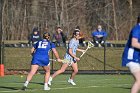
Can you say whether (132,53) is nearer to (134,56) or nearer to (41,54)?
(134,56)

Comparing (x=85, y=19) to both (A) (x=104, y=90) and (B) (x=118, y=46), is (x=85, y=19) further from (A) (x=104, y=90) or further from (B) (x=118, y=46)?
(A) (x=104, y=90)

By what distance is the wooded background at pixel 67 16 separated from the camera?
48.8m

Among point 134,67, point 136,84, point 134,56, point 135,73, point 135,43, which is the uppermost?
point 135,43

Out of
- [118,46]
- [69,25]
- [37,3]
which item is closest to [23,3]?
[37,3]

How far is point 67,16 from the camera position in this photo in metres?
49.2

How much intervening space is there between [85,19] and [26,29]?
201 inches

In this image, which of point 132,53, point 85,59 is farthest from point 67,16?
point 132,53

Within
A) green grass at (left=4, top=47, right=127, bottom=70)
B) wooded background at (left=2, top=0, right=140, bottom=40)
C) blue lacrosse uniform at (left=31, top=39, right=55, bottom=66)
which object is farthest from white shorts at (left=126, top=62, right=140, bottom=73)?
wooded background at (left=2, top=0, right=140, bottom=40)

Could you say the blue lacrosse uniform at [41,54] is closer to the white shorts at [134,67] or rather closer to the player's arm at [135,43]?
the white shorts at [134,67]

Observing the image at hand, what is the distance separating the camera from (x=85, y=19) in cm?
5103

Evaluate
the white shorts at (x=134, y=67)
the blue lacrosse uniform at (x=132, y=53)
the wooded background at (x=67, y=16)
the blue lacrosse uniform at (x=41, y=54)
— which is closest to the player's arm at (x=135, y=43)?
the blue lacrosse uniform at (x=132, y=53)

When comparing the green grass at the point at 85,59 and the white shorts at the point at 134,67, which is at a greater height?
the white shorts at the point at 134,67

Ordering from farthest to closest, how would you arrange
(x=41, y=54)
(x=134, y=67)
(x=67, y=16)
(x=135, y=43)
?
(x=67, y=16) < (x=41, y=54) < (x=134, y=67) < (x=135, y=43)

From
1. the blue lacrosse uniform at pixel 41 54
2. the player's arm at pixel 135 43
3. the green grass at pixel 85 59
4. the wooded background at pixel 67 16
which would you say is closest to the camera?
the player's arm at pixel 135 43
